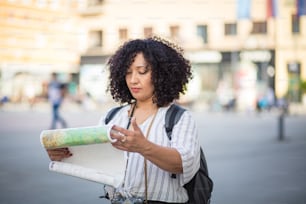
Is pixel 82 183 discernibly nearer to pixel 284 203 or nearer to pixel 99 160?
pixel 284 203

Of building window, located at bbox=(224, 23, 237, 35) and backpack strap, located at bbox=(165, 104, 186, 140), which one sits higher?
building window, located at bbox=(224, 23, 237, 35)

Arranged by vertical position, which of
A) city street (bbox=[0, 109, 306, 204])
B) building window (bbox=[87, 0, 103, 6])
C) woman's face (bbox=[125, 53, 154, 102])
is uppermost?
building window (bbox=[87, 0, 103, 6])

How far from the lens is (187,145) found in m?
2.44

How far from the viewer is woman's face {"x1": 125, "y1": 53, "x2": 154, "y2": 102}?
265 cm

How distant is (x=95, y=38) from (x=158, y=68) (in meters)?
48.1

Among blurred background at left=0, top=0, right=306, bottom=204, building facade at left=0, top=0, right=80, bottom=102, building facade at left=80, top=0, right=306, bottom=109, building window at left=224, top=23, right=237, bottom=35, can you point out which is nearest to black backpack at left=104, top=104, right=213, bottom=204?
blurred background at left=0, top=0, right=306, bottom=204

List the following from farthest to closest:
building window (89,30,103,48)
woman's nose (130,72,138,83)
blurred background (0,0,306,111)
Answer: building window (89,30,103,48), blurred background (0,0,306,111), woman's nose (130,72,138,83)

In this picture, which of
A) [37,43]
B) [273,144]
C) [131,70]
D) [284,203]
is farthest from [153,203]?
[37,43]

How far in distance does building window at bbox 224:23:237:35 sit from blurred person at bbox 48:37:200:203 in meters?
43.2

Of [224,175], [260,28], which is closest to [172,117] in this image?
[224,175]

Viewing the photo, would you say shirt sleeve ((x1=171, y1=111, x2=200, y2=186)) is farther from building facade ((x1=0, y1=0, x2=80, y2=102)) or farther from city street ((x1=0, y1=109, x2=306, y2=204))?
building facade ((x1=0, y1=0, x2=80, y2=102))

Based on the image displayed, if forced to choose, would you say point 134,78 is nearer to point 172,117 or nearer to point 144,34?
point 172,117

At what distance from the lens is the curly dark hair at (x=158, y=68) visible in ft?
8.75

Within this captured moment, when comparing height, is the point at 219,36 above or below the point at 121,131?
above
